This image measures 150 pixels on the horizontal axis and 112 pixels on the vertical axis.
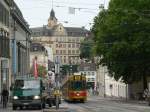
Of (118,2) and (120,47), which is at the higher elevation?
(118,2)

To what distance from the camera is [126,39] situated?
78375mm

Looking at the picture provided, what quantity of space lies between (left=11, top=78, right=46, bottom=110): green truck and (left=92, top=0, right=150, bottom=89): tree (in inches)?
1021

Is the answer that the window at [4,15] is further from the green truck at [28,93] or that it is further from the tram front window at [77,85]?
the green truck at [28,93]

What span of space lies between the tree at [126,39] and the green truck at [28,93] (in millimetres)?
25939

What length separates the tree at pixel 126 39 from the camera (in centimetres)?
7525

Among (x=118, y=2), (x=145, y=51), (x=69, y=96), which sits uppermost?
(x=118, y=2)

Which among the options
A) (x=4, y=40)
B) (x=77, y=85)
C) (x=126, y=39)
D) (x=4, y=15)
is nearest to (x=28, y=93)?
(x=4, y=40)

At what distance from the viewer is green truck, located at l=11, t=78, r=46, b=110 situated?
4838cm

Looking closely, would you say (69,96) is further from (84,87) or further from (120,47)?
(120,47)

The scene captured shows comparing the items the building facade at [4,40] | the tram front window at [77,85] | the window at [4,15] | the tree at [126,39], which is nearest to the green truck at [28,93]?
the building facade at [4,40]

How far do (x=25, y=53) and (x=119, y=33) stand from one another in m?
39.5

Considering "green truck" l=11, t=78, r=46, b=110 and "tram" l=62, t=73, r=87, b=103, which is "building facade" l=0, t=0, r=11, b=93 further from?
"green truck" l=11, t=78, r=46, b=110

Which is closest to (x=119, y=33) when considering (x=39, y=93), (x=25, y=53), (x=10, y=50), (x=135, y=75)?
(x=135, y=75)

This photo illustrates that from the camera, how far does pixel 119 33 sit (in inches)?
3073
